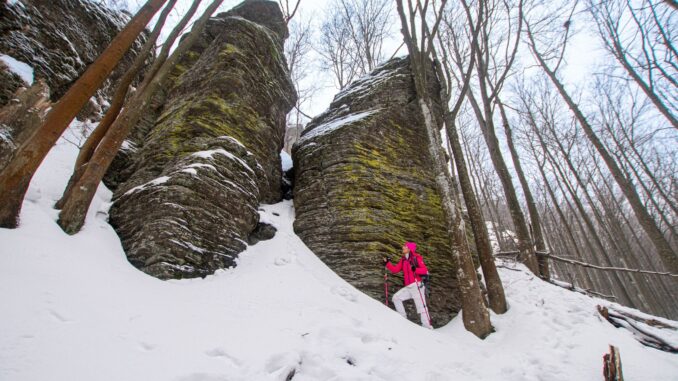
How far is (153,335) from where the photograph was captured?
2982 millimetres

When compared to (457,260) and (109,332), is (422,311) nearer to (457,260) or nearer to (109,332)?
(457,260)

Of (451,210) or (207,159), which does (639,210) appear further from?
(207,159)

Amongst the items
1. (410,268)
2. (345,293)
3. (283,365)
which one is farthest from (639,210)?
(283,365)

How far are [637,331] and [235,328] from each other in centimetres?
773

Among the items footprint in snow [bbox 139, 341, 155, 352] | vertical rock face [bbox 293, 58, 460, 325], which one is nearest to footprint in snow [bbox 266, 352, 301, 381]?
footprint in snow [bbox 139, 341, 155, 352]

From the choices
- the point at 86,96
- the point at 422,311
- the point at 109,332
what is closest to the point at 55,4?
the point at 86,96

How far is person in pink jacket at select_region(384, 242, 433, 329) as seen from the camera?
5.80 meters

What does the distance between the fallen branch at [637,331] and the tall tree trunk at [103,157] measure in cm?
1019

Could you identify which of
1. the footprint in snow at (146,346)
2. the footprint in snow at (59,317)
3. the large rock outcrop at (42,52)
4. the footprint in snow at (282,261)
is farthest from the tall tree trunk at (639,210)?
the large rock outcrop at (42,52)

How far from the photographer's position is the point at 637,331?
5.70m

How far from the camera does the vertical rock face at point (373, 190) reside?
6469 millimetres

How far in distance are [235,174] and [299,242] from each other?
2.20 meters

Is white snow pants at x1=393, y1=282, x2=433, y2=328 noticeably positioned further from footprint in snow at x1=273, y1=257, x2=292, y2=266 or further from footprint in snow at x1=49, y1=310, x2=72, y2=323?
footprint in snow at x1=49, y1=310, x2=72, y2=323

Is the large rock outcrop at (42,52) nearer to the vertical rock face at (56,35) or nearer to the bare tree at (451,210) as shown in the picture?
the vertical rock face at (56,35)
